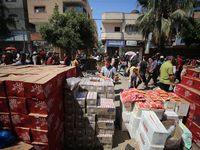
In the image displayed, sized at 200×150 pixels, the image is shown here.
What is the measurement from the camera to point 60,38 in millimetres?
11320

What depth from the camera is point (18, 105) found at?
1815 mm

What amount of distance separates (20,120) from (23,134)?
0.87ft

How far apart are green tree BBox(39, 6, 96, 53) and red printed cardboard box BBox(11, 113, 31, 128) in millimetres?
9741

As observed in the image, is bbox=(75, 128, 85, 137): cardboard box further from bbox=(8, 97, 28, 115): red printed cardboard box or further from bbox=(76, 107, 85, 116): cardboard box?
bbox=(8, 97, 28, 115): red printed cardboard box

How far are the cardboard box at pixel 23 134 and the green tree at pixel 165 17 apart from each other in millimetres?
11245

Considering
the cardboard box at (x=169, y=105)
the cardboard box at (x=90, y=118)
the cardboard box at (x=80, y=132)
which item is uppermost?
the cardboard box at (x=169, y=105)

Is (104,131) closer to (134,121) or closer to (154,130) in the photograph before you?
(134,121)

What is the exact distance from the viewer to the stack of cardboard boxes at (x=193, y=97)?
2787mm

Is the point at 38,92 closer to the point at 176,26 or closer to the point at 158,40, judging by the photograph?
the point at 158,40

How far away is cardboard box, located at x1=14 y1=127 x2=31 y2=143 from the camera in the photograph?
1882 millimetres

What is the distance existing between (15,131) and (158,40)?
1140 centimetres

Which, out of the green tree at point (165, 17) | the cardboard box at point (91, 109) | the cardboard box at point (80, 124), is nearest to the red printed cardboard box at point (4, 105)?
the cardboard box at point (80, 124)

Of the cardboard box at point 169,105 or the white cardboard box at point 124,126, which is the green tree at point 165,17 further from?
the white cardboard box at point 124,126

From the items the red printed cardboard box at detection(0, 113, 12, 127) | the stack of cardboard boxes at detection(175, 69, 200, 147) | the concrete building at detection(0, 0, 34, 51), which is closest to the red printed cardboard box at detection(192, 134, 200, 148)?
the stack of cardboard boxes at detection(175, 69, 200, 147)
